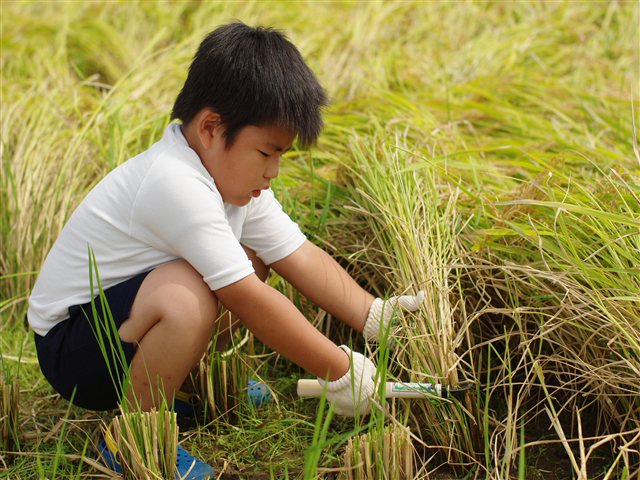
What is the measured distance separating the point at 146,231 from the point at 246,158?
27cm

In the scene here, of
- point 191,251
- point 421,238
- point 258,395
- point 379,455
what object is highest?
point 191,251

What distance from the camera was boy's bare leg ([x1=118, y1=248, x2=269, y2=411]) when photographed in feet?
4.17

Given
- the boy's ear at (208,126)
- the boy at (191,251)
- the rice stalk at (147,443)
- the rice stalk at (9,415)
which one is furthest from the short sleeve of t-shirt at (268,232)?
the rice stalk at (9,415)

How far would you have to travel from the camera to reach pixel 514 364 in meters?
1.58

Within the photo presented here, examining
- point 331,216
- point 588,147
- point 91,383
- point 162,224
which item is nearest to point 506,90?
point 588,147

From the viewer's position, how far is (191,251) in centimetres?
129

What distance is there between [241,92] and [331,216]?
693 millimetres

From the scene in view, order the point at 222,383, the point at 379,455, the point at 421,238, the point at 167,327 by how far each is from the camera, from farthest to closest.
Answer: the point at 421,238 < the point at 222,383 < the point at 167,327 < the point at 379,455

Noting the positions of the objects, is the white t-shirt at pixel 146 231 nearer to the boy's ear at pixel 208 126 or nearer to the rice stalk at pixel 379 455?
the boy's ear at pixel 208 126

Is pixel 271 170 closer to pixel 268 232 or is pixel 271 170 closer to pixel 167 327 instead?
pixel 268 232

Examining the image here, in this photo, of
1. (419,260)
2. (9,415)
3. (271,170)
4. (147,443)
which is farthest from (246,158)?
(9,415)

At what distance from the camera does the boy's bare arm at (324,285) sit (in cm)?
163

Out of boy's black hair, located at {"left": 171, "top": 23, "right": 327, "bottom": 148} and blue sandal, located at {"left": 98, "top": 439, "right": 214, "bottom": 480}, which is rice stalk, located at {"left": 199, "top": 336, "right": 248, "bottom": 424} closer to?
blue sandal, located at {"left": 98, "top": 439, "right": 214, "bottom": 480}

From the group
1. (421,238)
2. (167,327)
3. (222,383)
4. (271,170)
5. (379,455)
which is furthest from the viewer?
(421,238)
